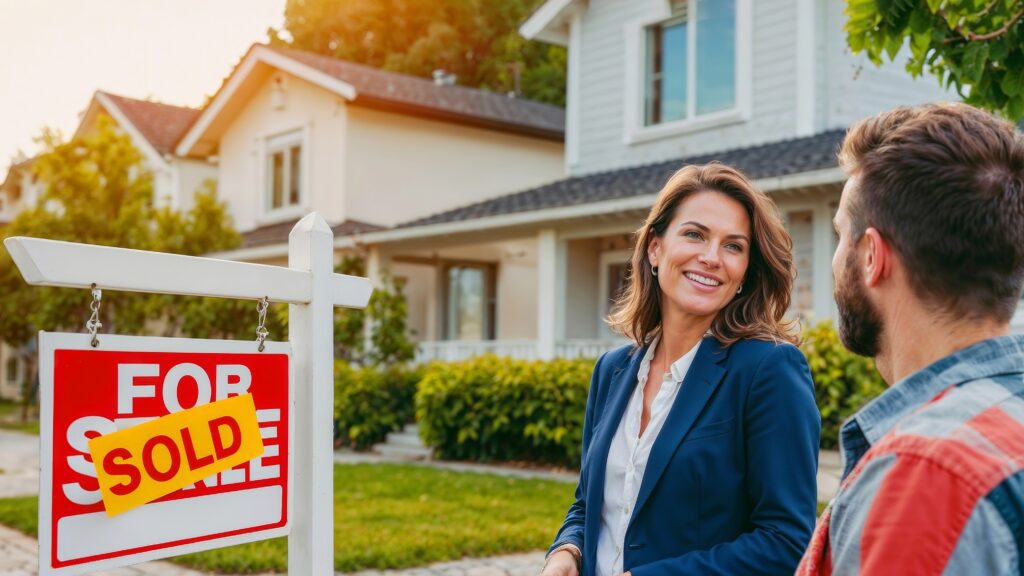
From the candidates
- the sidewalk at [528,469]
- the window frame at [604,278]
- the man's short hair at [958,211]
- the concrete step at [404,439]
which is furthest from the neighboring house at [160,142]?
the man's short hair at [958,211]

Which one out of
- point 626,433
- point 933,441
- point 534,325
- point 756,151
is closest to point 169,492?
point 626,433

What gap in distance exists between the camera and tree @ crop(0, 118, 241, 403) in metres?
18.0

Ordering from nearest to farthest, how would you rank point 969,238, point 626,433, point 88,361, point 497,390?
point 969,238 → point 88,361 → point 626,433 → point 497,390

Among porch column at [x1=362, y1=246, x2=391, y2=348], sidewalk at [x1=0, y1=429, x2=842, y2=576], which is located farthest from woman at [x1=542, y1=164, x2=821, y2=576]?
porch column at [x1=362, y1=246, x2=391, y2=348]

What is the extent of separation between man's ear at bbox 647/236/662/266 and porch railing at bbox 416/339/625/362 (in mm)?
10030

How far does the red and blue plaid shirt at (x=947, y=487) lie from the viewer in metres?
1.21

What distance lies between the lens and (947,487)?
121 cm

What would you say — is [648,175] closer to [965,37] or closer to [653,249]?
[965,37]

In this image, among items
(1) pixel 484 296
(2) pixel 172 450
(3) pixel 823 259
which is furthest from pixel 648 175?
(2) pixel 172 450

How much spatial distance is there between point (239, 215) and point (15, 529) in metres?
14.2

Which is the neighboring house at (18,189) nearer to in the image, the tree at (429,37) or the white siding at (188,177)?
the white siding at (188,177)

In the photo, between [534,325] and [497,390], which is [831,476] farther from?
[534,325]

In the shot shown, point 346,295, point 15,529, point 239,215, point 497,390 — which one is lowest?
point 15,529

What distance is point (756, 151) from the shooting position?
515 inches
